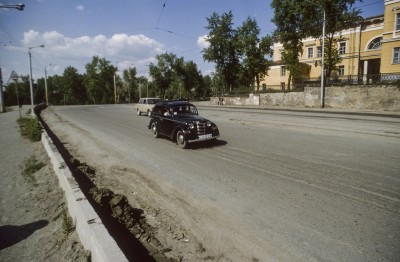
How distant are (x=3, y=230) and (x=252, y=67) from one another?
42.2 meters

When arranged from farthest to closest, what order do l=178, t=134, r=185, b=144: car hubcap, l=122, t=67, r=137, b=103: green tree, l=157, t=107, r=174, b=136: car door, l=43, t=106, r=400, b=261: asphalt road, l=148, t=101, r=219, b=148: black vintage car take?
l=122, t=67, r=137, b=103: green tree < l=157, t=107, r=174, b=136: car door < l=178, t=134, r=185, b=144: car hubcap < l=148, t=101, r=219, b=148: black vintage car < l=43, t=106, r=400, b=261: asphalt road

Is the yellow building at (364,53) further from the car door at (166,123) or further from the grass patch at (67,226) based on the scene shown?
the grass patch at (67,226)

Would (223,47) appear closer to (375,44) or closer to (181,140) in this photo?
(375,44)

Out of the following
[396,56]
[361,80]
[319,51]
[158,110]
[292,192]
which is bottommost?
[292,192]

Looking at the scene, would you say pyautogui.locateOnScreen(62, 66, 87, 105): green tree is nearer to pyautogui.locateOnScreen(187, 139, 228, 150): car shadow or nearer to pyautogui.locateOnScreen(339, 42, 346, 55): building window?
pyautogui.locateOnScreen(339, 42, 346, 55): building window

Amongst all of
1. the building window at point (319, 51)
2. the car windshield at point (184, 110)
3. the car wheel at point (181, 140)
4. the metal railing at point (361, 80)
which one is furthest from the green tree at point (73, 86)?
the car wheel at point (181, 140)

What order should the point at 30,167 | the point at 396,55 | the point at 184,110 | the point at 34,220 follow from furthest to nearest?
the point at 396,55 → the point at 184,110 → the point at 30,167 → the point at 34,220

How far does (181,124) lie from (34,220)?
5.72 meters

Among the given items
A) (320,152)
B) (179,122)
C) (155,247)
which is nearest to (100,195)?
(155,247)

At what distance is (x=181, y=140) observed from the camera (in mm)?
9438

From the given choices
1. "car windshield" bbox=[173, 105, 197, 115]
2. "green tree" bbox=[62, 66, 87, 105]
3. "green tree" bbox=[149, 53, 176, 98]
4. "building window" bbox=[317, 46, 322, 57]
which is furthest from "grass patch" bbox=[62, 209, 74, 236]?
"green tree" bbox=[62, 66, 87, 105]

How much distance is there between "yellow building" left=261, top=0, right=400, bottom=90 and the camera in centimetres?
3130

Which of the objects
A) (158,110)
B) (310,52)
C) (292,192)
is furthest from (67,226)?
(310,52)

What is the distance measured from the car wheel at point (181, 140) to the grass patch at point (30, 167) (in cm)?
447
